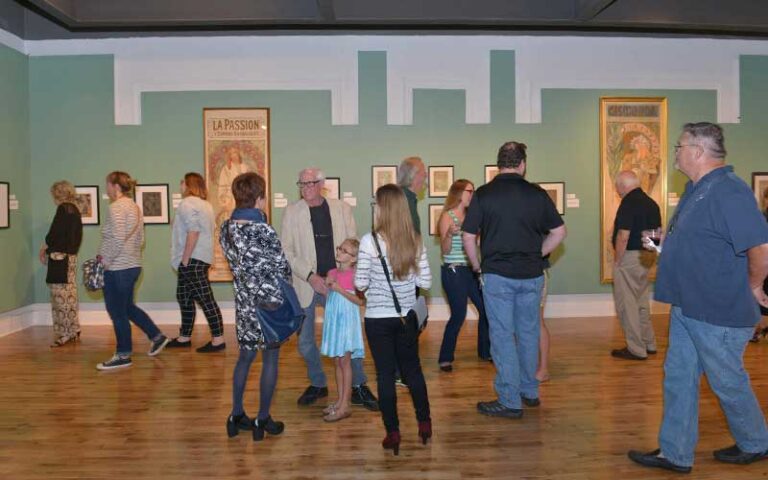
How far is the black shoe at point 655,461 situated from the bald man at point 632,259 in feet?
10.00

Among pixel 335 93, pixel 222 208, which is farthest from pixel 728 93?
pixel 222 208

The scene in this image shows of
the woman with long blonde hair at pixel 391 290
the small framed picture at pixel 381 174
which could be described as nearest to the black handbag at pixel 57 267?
the small framed picture at pixel 381 174

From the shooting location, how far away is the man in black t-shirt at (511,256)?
5156 mm

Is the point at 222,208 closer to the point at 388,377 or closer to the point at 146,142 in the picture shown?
the point at 146,142

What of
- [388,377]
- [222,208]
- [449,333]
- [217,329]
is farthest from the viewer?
[222,208]

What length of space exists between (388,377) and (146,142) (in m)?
6.67

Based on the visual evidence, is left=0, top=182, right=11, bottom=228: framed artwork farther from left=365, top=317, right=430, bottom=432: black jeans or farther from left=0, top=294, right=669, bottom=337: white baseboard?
left=365, top=317, right=430, bottom=432: black jeans

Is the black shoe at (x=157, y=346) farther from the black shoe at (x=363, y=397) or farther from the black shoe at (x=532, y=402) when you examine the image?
the black shoe at (x=532, y=402)

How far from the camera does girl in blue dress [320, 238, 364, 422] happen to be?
16.6 feet

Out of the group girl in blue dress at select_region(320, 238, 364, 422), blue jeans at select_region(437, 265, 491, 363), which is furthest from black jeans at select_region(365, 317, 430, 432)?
blue jeans at select_region(437, 265, 491, 363)

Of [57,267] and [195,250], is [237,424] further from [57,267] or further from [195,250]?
[57,267]

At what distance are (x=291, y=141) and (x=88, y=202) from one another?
2.85m

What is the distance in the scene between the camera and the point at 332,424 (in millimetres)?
5199

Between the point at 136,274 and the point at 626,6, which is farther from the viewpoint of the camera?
the point at 626,6
